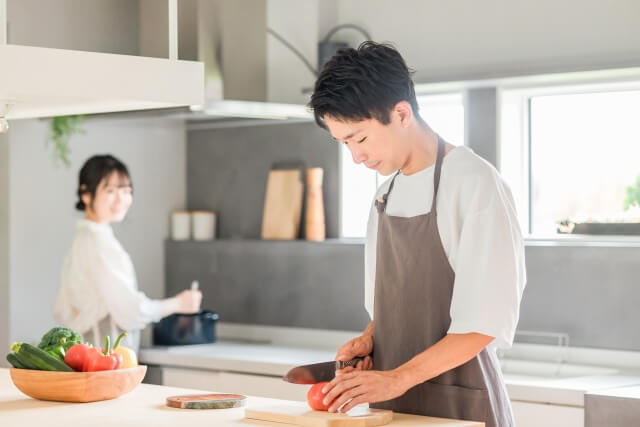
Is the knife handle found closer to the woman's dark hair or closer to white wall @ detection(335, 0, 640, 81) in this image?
white wall @ detection(335, 0, 640, 81)

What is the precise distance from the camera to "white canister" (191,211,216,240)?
529 centimetres

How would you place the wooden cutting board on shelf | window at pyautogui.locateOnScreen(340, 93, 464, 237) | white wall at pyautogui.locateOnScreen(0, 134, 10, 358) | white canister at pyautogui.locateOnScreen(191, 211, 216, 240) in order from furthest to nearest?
white canister at pyautogui.locateOnScreen(191, 211, 216, 240)
the wooden cutting board on shelf
window at pyautogui.locateOnScreen(340, 93, 464, 237)
white wall at pyautogui.locateOnScreen(0, 134, 10, 358)

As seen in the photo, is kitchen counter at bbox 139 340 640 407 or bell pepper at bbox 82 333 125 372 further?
kitchen counter at bbox 139 340 640 407

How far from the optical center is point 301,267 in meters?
4.94

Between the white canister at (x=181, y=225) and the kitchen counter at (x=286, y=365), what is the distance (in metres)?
0.63

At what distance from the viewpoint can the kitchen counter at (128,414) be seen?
2.34 meters

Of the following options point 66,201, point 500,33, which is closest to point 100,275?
point 66,201

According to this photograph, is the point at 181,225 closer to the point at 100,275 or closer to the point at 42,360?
the point at 100,275

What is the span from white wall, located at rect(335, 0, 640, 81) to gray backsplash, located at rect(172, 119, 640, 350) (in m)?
0.70

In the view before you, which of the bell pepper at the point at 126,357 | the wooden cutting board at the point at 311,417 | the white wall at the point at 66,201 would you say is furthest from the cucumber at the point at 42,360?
the white wall at the point at 66,201

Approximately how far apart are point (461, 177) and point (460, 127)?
7.32ft

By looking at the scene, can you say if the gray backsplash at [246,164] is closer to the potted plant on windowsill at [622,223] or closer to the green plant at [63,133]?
the green plant at [63,133]

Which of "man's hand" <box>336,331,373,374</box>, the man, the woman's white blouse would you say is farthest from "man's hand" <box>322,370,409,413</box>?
the woman's white blouse

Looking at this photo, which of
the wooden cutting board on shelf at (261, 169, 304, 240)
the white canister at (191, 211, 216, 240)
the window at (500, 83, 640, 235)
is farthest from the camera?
the white canister at (191, 211, 216, 240)
